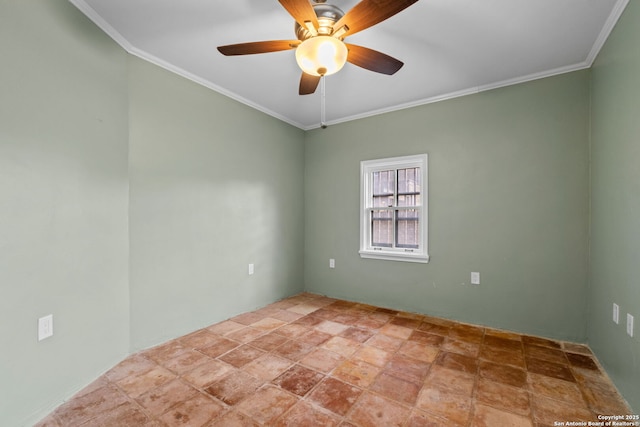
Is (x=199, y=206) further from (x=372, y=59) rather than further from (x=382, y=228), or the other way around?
(x=382, y=228)

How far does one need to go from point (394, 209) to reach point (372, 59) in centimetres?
205

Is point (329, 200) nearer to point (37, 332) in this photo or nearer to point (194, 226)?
point (194, 226)

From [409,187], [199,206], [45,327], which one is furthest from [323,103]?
[45,327]

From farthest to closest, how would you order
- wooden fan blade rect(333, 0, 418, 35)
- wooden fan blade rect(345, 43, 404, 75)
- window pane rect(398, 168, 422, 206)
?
window pane rect(398, 168, 422, 206) → wooden fan blade rect(345, 43, 404, 75) → wooden fan blade rect(333, 0, 418, 35)

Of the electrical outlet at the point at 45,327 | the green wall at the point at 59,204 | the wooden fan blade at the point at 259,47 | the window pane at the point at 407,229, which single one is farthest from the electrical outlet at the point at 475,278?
the electrical outlet at the point at 45,327

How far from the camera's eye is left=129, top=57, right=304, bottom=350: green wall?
233cm

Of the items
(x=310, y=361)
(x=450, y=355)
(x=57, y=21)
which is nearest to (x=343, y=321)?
(x=310, y=361)

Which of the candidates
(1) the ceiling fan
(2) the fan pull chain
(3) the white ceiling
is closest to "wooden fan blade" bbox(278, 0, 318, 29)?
(1) the ceiling fan

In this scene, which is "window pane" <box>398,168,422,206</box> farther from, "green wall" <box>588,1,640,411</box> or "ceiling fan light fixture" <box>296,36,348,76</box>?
"ceiling fan light fixture" <box>296,36,348,76</box>

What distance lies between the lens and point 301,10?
53.2 inches

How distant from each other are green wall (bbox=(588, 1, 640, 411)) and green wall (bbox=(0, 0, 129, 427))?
3.38 m

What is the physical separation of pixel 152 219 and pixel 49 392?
4.16 ft

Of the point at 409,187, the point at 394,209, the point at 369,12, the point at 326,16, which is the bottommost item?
the point at 394,209

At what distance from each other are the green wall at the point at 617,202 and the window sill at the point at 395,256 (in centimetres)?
143
